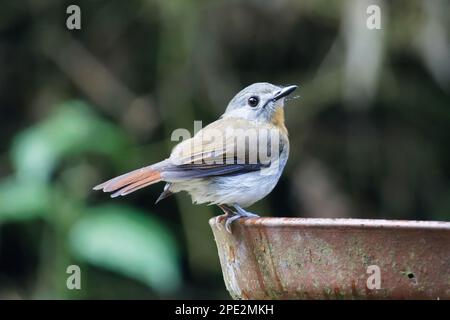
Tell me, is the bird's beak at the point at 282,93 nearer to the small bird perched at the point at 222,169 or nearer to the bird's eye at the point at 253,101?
the bird's eye at the point at 253,101

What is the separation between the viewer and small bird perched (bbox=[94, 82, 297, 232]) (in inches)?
145

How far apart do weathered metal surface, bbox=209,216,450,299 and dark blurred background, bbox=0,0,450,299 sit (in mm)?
3285

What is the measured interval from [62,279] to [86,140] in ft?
2.81

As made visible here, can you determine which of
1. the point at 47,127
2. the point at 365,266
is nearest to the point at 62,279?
the point at 47,127

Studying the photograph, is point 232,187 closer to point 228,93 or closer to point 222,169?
point 222,169

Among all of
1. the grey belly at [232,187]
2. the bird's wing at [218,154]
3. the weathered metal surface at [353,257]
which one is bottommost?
the weathered metal surface at [353,257]

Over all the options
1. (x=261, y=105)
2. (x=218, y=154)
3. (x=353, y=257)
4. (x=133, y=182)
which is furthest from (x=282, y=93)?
(x=353, y=257)

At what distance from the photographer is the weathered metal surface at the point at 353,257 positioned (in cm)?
236

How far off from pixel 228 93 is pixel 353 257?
3.75 m

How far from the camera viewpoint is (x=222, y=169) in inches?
148

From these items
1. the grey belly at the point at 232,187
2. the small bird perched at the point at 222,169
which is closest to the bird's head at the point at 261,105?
the small bird perched at the point at 222,169

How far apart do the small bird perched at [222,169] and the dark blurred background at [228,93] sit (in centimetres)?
178

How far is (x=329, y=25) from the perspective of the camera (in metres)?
6.10

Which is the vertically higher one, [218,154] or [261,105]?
[261,105]
